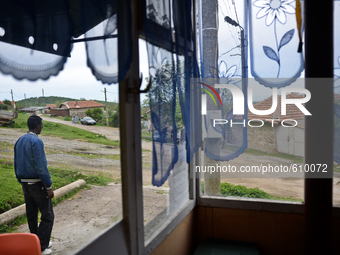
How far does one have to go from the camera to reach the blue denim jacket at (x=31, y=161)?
5.24 ft

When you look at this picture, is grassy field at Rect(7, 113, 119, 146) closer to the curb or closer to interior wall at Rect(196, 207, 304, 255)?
the curb

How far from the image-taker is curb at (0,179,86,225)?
1.58 metres

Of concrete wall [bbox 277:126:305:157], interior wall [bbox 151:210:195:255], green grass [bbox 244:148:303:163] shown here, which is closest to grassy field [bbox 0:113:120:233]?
interior wall [bbox 151:210:195:255]

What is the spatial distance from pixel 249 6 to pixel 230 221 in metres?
1.70

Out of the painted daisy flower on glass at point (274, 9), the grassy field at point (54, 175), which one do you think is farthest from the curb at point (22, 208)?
the painted daisy flower on glass at point (274, 9)

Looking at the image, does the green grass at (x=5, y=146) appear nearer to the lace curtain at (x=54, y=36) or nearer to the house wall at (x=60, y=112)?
the house wall at (x=60, y=112)

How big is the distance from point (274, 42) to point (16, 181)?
6.20 ft

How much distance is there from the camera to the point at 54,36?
3.33ft

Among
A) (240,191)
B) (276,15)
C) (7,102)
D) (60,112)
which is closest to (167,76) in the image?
(60,112)

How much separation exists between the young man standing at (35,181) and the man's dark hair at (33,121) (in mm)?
24

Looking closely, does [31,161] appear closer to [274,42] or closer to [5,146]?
[5,146]

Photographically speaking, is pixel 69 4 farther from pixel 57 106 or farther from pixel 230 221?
pixel 230 221

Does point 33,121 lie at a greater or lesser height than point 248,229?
greater

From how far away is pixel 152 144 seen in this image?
5.00 feet
